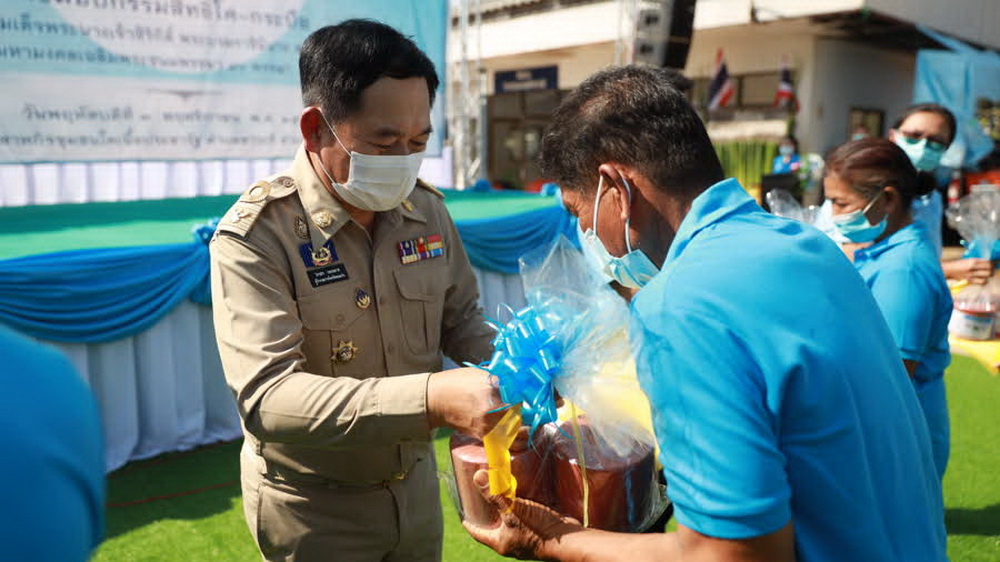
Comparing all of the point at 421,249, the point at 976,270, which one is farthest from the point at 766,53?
the point at 421,249

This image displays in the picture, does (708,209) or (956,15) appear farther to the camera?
(956,15)

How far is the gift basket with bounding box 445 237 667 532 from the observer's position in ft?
3.99

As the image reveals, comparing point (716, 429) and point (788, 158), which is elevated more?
point (716, 429)

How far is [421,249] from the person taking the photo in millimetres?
1847

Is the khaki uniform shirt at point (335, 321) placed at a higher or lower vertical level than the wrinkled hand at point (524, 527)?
higher

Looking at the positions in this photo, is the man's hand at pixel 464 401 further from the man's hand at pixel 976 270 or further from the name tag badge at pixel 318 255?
the man's hand at pixel 976 270

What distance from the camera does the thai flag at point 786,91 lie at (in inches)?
521

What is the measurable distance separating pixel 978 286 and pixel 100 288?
418 cm

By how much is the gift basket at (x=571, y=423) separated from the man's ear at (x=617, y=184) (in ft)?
0.65

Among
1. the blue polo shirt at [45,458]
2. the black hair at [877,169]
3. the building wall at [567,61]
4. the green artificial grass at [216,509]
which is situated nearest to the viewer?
the blue polo shirt at [45,458]

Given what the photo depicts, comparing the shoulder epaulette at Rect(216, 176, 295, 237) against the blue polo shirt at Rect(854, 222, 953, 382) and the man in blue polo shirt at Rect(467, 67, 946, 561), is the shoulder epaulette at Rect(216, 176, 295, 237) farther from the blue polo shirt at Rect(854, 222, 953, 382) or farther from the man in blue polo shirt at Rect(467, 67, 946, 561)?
the blue polo shirt at Rect(854, 222, 953, 382)

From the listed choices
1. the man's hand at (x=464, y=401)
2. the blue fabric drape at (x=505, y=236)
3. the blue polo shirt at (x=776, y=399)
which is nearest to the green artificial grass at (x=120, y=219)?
the blue fabric drape at (x=505, y=236)

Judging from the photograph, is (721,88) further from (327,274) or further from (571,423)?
(571,423)

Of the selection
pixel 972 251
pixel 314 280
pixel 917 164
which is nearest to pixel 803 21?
pixel 917 164
